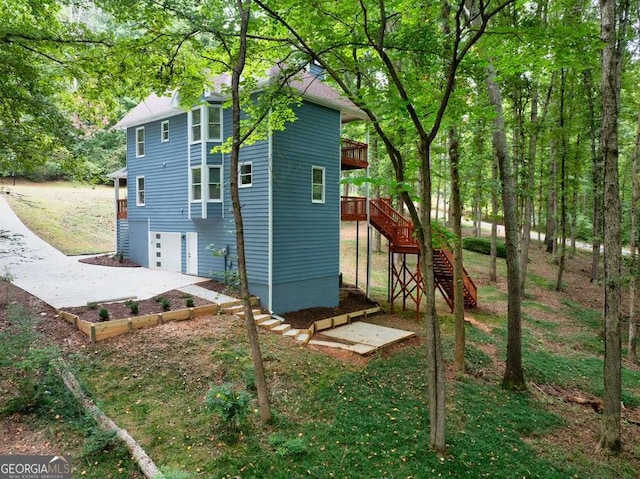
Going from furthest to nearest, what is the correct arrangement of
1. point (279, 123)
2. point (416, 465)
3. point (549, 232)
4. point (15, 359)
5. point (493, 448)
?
point (549, 232) → point (279, 123) → point (15, 359) → point (493, 448) → point (416, 465)

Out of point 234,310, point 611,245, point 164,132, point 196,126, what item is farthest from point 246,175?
point 611,245

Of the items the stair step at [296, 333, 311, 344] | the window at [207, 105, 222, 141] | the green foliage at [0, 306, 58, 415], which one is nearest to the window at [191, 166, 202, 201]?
the window at [207, 105, 222, 141]

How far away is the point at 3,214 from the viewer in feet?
74.5

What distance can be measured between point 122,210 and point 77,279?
6.61m

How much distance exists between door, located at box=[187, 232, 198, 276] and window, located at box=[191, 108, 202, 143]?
3.58 m

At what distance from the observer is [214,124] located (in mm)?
12930

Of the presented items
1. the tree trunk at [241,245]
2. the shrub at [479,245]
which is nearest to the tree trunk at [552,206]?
the shrub at [479,245]

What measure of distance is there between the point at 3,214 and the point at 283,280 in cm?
2195

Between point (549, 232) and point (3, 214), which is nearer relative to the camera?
point (3, 214)

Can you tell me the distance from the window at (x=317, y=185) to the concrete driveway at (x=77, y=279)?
525 cm

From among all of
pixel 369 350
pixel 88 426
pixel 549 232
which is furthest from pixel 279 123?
pixel 549 232

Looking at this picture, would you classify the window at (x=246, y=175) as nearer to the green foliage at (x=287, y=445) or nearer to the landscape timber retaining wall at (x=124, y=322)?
the landscape timber retaining wall at (x=124, y=322)

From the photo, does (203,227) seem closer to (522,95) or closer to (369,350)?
(369,350)

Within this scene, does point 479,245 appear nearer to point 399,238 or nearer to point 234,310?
point 399,238
